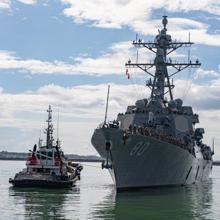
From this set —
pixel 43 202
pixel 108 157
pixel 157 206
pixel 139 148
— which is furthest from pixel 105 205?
pixel 139 148

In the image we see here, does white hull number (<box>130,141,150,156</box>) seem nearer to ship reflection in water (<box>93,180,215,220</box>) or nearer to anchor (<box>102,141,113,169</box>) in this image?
anchor (<box>102,141,113,169</box>)

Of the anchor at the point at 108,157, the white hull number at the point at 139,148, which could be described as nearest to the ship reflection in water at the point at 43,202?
the anchor at the point at 108,157

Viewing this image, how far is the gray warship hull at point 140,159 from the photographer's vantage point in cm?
2977

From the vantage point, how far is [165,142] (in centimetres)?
3234

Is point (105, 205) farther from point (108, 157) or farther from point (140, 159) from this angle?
point (140, 159)

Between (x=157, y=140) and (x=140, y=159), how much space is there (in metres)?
1.54

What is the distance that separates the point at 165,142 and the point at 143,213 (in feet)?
32.1

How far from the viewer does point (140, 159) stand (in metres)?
31.0

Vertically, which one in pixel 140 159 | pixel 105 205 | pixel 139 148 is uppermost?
pixel 139 148

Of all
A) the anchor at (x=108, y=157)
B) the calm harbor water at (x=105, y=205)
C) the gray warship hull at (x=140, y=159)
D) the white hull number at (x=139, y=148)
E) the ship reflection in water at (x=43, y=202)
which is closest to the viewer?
the ship reflection in water at (x=43, y=202)

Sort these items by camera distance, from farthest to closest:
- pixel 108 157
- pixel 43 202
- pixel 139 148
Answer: pixel 139 148, pixel 108 157, pixel 43 202

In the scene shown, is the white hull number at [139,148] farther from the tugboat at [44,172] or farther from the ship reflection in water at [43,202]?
the tugboat at [44,172]

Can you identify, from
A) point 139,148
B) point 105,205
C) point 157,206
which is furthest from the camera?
point 139,148

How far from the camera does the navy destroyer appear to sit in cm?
3005
